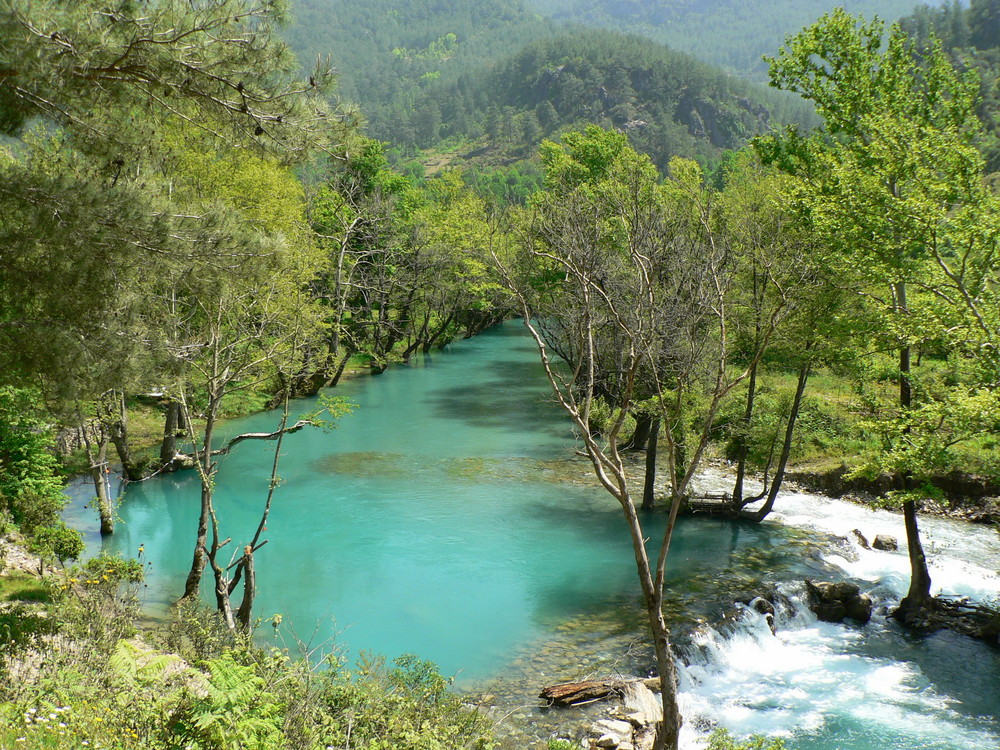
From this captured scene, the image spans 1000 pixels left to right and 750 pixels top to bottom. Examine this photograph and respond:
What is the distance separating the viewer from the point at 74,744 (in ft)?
21.4

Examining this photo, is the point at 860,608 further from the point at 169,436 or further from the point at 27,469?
the point at 169,436

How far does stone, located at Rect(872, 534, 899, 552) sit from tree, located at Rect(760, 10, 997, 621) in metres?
4.27

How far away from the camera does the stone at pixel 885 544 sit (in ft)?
66.1

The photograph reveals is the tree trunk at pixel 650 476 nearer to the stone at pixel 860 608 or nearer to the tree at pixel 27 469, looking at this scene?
the stone at pixel 860 608

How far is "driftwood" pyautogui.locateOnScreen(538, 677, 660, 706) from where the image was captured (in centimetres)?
1252

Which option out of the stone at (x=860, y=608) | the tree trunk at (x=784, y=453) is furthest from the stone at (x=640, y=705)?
the tree trunk at (x=784, y=453)

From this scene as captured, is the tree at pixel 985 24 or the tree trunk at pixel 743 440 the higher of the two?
the tree at pixel 985 24

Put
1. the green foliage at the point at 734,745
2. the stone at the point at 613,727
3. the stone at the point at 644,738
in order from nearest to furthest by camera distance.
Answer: the green foliage at the point at 734,745 → the stone at the point at 644,738 → the stone at the point at 613,727

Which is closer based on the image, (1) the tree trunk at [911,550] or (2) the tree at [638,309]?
(2) the tree at [638,309]

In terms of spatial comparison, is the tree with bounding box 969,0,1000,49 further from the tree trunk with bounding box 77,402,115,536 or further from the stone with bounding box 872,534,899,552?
the tree trunk with bounding box 77,402,115,536

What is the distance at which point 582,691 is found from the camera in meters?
12.7

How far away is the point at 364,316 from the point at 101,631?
37.8 metres

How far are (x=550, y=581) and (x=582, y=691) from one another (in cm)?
538

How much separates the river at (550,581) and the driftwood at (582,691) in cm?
30
